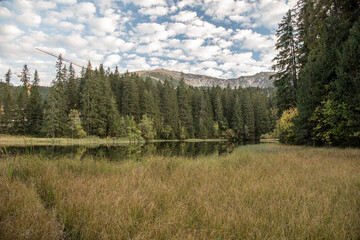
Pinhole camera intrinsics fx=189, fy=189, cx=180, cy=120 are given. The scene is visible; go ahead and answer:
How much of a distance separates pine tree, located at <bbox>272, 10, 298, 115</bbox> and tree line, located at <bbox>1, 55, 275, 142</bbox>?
29657 millimetres

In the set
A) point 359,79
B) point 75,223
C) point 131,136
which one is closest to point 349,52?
point 359,79

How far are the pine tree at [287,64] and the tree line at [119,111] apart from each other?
29.7 metres

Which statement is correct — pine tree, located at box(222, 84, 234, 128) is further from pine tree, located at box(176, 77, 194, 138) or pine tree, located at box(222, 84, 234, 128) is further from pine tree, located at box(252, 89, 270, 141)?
pine tree, located at box(176, 77, 194, 138)

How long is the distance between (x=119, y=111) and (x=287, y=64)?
41.6 m

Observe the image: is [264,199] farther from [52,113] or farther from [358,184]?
[52,113]

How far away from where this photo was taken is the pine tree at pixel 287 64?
2350 centimetres

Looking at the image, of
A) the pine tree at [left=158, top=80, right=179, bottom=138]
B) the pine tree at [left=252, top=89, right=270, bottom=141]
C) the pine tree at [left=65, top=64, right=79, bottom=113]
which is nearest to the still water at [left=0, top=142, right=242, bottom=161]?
the pine tree at [left=65, top=64, right=79, bottom=113]

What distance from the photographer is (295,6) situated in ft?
72.6

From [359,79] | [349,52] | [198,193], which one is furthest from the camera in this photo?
[349,52]

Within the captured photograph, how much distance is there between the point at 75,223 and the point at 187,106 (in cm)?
5787

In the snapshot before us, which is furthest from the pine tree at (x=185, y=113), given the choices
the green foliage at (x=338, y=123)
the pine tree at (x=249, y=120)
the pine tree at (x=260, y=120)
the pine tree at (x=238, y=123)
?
the green foliage at (x=338, y=123)

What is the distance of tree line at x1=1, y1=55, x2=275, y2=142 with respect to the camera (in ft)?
133

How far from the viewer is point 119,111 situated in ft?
171

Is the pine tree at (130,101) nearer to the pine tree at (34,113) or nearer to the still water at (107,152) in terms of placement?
the pine tree at (34,113)
